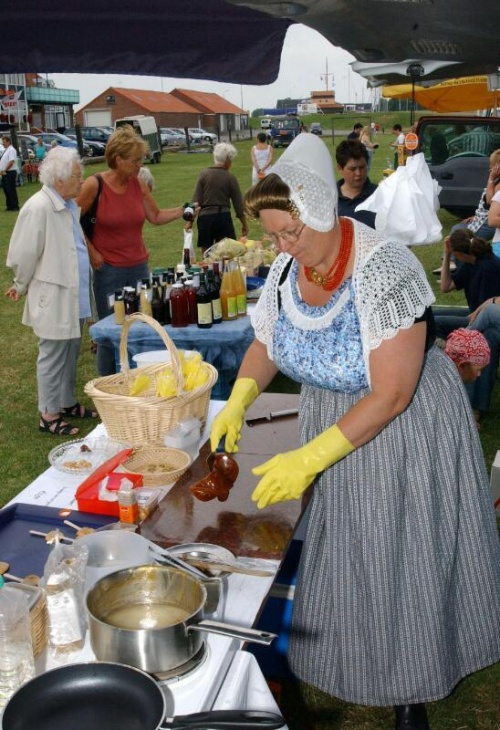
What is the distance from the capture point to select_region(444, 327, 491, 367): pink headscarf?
13.8 ft

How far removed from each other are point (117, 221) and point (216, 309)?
127 centimetres

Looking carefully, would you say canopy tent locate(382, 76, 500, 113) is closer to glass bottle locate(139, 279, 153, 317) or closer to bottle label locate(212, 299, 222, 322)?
bottle label locate(212, 299, 222, 322)

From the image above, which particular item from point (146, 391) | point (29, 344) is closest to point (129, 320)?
point (146, 391)

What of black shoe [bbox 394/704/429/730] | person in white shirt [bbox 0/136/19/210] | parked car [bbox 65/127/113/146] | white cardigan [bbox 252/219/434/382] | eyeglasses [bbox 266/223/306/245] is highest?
parked car [bbox 65/127/113/146]

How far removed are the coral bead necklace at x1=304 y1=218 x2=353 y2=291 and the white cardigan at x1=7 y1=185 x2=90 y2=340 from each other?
255cm

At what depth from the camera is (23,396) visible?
565 centimetres

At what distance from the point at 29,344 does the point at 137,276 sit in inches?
85.8

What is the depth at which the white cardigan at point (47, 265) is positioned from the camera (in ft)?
13.5

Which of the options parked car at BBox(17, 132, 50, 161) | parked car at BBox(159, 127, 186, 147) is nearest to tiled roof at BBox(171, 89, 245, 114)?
parked car at BBox(159, 127, 186, 147)

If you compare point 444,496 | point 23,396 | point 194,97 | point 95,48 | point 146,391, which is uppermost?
point 194,97

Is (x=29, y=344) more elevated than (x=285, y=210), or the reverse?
(x=285, y=210)

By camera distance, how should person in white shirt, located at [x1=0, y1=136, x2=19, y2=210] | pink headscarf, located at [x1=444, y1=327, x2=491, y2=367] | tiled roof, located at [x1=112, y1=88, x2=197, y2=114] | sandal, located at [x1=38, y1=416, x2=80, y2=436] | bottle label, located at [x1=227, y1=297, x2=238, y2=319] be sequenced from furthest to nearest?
1. tiled roof, located at [x1=112, y1=88, x2=197, y2=114]
2. person in white shirt, located at [x1=0, y1=136, x2=19, y2=210]
3. sandal, located at [x1=38, y1=416, x2=80, y2=436]
4. bottle label, located at [x1=227, y1=297, x2=238, y2=319]
5. pink headscarf, located at [x1=444, y1=327, x2=491, y2=367]

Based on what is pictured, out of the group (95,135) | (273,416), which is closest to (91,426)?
(273,416)

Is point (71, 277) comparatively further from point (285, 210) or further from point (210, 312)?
point (285, 210)
